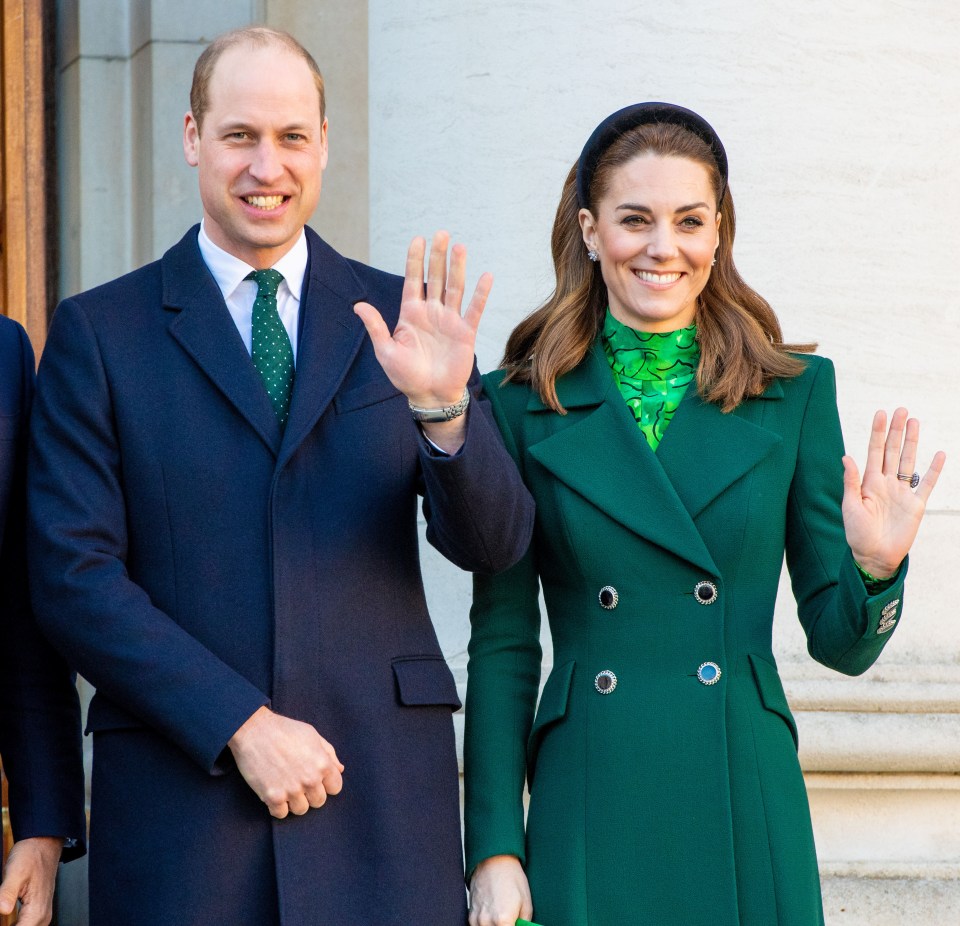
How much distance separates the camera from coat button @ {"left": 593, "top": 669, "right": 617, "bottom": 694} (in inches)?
112

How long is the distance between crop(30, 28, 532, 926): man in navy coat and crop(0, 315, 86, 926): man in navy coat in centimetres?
12

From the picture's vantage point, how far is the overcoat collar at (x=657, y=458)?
2.90m

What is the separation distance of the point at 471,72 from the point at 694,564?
A: 6.58 ft

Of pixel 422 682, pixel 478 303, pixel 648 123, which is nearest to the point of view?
pixel 478 303

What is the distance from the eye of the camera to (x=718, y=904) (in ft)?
9.03

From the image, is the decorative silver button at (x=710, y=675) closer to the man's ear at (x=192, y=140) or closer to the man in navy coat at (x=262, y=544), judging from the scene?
the man in navy coat at (x=262, y=544)

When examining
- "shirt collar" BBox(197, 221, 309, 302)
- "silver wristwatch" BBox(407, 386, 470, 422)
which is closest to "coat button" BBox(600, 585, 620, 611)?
"silver wristwatch" BBox(407, 386, 470, 422)

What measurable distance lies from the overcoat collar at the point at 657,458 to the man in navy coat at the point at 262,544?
263 millimetres

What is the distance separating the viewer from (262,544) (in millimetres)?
2738

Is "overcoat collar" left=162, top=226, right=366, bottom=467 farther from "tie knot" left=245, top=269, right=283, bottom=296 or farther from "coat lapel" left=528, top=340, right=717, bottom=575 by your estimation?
"coat lapel" left=528, top=340, right=717, bottom=575

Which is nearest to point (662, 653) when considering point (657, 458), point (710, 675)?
point (710, 675)

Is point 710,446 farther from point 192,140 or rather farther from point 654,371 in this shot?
point 192,140

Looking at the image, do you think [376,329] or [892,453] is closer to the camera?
[376,329]

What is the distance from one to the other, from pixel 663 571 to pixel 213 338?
32.9 inches
